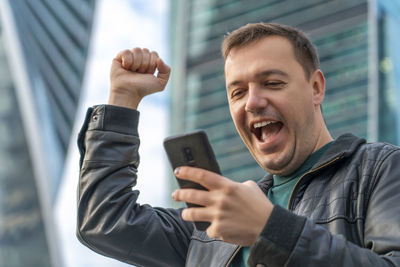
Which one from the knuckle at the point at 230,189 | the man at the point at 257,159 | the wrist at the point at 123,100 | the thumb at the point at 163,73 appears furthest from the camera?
the thumb at the point at 163,73

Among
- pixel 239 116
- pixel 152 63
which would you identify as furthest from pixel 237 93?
pixel 152 63

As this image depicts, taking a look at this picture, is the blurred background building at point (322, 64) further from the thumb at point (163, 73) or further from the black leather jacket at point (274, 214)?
the black leather jacket at point (274, 214)

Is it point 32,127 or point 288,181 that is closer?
point 288,181

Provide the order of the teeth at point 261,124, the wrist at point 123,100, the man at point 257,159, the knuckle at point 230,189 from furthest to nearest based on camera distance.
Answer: the wrist at point 123,100
the teeth at point 261,124
the man at point 257,159
the knuckle at point 230,189

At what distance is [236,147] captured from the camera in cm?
4744

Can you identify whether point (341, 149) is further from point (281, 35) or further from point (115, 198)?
point (115, 198)

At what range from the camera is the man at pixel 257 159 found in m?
1.53

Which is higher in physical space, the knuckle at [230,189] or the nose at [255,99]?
the nose at [255,99]

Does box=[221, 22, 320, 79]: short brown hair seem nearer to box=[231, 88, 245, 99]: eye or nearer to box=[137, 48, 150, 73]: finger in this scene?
box=[231, 88, 245, 99]: eye

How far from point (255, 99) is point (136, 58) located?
0.46 meters

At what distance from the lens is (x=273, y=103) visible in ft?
5.67

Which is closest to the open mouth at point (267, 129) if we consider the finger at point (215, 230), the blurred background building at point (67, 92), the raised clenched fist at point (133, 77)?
the raised clenched fist at point (133, 77)

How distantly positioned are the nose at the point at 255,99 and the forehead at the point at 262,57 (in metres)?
0.06

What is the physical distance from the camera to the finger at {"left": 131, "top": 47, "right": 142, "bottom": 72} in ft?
6.35
